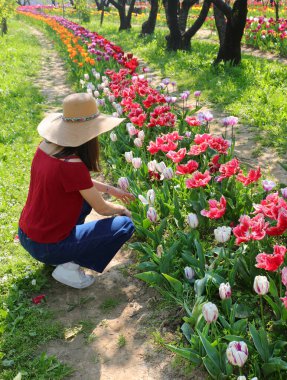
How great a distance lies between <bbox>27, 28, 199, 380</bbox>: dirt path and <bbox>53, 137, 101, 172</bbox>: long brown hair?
904 millimetres

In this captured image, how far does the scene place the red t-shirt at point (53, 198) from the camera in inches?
106

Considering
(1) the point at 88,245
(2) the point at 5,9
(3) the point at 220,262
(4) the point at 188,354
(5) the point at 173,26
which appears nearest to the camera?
(4) the point at 188,354

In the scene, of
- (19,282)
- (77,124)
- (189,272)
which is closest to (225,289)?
(189,272)

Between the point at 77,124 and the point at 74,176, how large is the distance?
353mm

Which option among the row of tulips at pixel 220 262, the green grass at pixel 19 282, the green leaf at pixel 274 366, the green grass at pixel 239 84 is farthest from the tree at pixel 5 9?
the green leaf at pixel 274 366

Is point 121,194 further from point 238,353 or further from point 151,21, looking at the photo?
point 151,21

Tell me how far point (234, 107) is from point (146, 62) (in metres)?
5.19

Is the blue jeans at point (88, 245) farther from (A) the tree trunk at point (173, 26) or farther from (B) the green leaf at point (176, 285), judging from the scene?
(A) the tree trunk at point (173, 26)

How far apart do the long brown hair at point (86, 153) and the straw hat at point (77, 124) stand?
0.22ft

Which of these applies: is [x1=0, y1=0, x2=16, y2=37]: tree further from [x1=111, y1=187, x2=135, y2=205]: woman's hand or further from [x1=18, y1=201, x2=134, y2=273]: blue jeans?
[x1=18, y1=201, x2=134, y2=273]: blue jeans

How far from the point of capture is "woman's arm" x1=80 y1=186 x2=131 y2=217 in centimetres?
280

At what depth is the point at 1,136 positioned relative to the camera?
231 inches

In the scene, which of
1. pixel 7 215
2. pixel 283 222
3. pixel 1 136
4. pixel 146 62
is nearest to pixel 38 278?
pixel 7 215

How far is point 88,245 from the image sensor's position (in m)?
2.93
